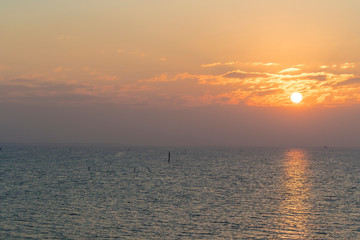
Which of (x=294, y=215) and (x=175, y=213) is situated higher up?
(x=175, y=213)

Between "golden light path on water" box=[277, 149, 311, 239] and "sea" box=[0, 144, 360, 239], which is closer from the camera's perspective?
"sea" box=[0, 144, 360, 239]

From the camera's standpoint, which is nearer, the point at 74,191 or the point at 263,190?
the point at 74,191

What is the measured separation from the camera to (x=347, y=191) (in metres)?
84.8

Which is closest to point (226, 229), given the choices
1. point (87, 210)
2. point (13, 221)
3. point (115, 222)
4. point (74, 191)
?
point (115, 222)

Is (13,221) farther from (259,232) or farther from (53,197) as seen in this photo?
(259,232)

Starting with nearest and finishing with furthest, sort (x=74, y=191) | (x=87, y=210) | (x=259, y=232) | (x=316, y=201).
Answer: (x=259, y=232) < (x=87, y=210) < (x=316, y=201) < (x=74, y=191)

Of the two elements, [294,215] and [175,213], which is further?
[294,215]

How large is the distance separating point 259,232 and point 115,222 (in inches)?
720

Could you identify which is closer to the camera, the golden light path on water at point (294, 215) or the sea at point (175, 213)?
the sea at point (175, 213)

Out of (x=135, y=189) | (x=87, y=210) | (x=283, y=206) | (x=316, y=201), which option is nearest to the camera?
(x=87, y=210)

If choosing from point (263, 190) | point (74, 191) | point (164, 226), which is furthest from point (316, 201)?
point (74, 191)

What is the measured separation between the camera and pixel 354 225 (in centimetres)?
4828

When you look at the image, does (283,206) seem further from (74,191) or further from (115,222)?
(74,191)

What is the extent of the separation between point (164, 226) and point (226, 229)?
7.72 metres
